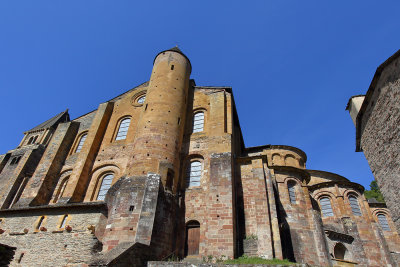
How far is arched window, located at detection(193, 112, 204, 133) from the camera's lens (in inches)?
699

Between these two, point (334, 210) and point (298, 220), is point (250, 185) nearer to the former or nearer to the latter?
point (298, 220)

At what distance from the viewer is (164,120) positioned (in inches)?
648

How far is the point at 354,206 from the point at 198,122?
13.9 m

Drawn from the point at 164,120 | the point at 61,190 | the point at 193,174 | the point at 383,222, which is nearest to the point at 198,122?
the point at 164,120

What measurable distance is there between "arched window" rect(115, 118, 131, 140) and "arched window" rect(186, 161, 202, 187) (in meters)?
5.83

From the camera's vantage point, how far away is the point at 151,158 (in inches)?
570

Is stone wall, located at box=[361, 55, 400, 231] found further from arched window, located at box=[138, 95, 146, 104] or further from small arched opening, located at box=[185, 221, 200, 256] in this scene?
arched window, located at box=[138, 95, 146, 104]

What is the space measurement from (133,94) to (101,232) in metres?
11.9

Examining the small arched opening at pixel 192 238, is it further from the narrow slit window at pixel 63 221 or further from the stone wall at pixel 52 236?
the narrow slit window at pixel 63 221

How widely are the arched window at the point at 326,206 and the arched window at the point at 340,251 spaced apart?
2838 millimetres

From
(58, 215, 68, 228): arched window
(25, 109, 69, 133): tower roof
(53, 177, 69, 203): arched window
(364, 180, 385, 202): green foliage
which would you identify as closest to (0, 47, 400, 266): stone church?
(58, 215, 68, 228): arched window

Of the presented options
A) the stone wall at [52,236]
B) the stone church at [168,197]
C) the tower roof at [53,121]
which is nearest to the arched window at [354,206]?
the stone church at [168,197]

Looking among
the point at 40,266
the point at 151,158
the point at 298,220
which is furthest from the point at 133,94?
the point at 298,220

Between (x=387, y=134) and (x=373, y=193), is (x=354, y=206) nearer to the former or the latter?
(x=387, y=134)
